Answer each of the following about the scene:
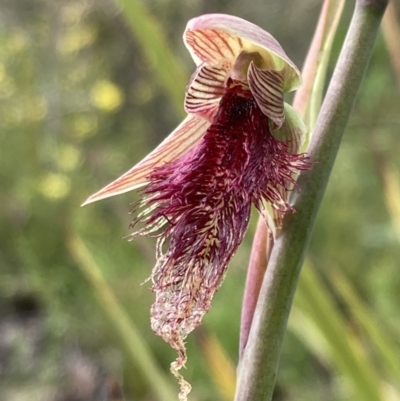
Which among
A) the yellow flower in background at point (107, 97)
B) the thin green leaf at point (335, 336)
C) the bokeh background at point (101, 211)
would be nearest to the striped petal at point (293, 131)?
the thin green leaf at point (335, 336)

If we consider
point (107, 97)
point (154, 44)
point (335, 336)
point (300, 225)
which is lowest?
point (335, 336)

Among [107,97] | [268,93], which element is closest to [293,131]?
[268,93]

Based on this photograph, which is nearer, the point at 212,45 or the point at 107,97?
the point at 212,45

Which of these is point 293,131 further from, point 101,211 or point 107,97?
point 101,211

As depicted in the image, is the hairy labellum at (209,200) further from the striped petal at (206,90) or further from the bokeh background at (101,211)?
the bokeh background at (101,211)

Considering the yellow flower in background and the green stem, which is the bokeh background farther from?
the green stem
